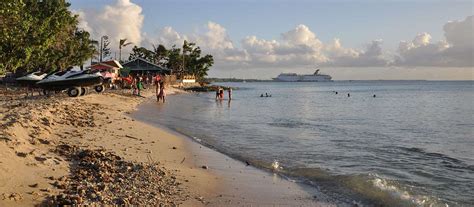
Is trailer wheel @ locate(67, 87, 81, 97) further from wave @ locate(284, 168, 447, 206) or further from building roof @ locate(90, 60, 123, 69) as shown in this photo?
building roof @ locate(90, 60, 123, 69)

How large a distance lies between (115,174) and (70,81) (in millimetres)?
18699

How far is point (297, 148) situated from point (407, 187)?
5.71m

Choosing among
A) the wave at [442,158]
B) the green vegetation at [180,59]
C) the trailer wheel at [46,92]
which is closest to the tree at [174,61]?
the green vegetation at [180,59]

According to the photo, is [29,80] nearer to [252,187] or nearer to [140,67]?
[252,187]

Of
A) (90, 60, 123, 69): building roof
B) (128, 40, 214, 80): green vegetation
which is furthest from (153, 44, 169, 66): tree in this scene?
(90, 60, 123, 69): building roof

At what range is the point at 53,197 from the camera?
6.43 metres

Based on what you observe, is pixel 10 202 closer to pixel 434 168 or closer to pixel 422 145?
pixel 434 168

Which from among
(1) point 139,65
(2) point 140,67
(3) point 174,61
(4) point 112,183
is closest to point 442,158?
(4) point 112,183

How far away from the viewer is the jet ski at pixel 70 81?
24891 millimetres

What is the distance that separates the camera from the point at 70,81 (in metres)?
25.3

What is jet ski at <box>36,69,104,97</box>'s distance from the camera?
81.7ft

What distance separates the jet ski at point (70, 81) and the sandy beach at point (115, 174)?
1237 cm

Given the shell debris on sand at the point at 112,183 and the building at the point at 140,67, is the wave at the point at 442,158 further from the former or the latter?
the building at the point at 140,67

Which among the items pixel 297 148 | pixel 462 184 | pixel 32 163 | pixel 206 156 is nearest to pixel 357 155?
pixel 297 148
